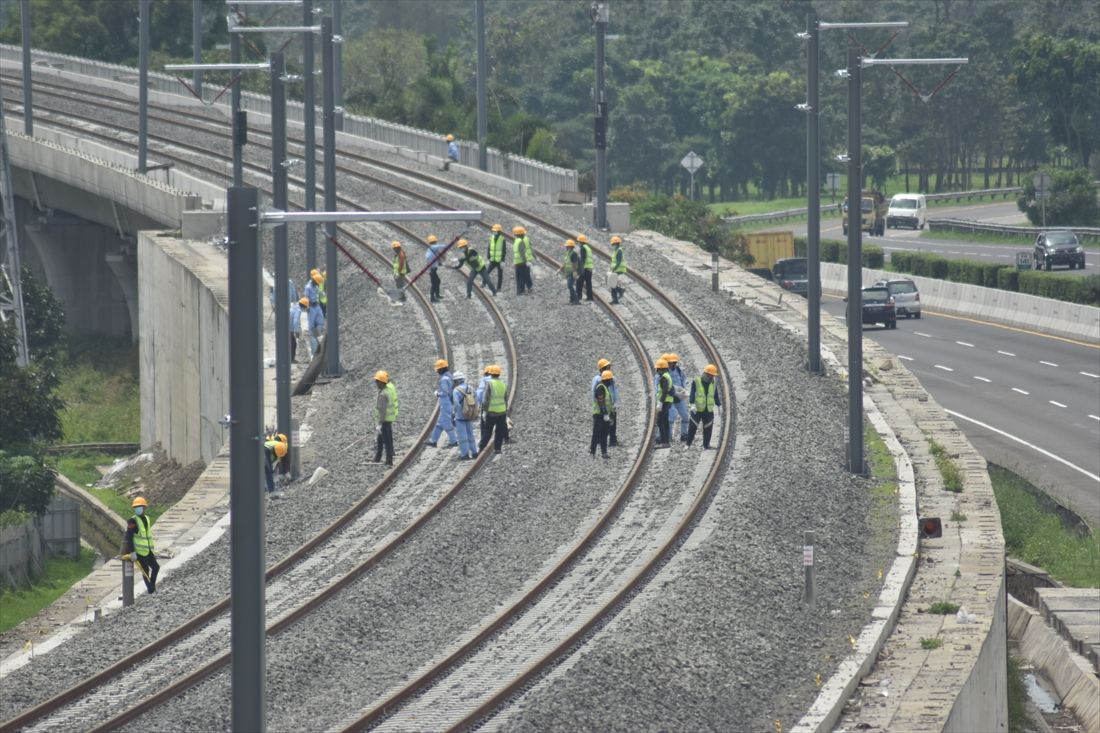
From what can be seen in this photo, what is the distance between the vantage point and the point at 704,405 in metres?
30.6

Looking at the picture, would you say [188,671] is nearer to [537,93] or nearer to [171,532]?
[171,532]

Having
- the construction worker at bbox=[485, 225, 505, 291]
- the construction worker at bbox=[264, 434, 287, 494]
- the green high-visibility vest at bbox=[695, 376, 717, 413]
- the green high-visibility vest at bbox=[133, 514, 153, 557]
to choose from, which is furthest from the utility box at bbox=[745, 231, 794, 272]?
the green high-visibility vest at bbox=[133, 514, 153, 557]

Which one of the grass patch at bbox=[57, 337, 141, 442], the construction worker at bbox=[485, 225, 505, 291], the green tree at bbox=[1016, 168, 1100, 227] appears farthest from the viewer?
the green tree at bbox=[1016, 168, 1100, 227]

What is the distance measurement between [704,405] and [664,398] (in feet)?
1.97

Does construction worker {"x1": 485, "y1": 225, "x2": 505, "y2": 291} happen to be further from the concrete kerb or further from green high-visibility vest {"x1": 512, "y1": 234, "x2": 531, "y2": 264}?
the concrete kerb

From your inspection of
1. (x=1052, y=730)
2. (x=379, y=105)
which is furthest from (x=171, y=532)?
(x=379, y=105)

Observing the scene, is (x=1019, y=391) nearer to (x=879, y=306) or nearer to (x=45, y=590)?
(x=879, y=306)

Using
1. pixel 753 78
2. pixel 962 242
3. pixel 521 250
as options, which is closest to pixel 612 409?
pixel 521 250

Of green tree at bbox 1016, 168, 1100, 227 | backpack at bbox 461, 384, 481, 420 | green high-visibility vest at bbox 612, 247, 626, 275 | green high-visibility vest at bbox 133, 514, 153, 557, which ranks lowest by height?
green high-visibility vest at bbox 133, 514, 153, 557

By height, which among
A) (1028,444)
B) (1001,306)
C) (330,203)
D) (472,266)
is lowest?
(1028,444)

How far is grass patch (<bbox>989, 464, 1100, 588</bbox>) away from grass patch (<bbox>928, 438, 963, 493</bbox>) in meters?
4.10

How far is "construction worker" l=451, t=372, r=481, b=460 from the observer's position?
3031 centimetres

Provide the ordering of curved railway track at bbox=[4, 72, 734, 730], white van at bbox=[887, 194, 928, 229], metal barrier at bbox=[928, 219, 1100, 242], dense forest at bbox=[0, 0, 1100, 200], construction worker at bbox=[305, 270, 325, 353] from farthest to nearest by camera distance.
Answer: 1. dense forest at bbox=[0, 0, 1100, 200]
2. white van at bbox=[887, 194, 928, 229]
3. metal barrier at bbox=[928, 219, 1100, 242]
4. construction worker at bbox=[305, 270, 325, 353]
5. curved railway track at bbox=[4, 72, 734, 730]

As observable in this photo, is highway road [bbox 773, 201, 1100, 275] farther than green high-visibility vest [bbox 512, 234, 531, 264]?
Yes
